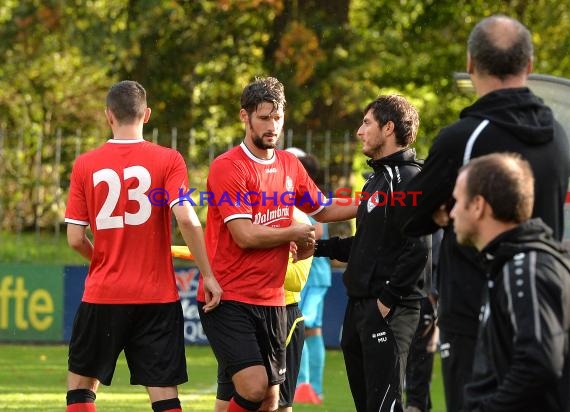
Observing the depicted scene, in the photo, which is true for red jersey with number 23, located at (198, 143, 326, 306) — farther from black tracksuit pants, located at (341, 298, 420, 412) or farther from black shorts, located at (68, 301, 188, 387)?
black tracksuit pants, located at (341, 298, 420, 412)

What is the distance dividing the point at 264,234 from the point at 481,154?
245cm

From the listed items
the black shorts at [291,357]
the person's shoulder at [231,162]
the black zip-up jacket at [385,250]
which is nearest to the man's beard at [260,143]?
the person's shoulder at [231,162]

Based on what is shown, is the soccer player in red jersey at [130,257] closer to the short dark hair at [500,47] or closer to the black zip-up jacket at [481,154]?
the black zip-up jacket at [481,154]

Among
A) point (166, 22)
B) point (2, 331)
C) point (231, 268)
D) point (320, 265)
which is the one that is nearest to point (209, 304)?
point (231, 268)

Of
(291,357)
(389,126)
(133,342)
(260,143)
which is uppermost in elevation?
(389,126)

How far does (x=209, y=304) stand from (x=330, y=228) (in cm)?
1142

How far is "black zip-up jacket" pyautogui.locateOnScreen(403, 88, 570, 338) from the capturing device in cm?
452

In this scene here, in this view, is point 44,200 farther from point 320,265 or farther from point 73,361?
point 73,361

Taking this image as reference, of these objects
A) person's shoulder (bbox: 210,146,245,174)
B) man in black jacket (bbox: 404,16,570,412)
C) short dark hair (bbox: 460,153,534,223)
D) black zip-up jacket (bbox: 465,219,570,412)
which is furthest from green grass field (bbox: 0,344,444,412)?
short dark hair (bbox: 460,153,534,223)

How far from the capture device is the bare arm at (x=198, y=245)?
6.67m

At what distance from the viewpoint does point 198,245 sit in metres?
6.67

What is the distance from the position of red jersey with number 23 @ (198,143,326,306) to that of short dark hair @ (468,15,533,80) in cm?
253

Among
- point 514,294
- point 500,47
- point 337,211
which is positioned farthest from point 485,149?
point 337,211

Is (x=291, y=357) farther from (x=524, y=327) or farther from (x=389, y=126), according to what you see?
(x=524, y=327)
